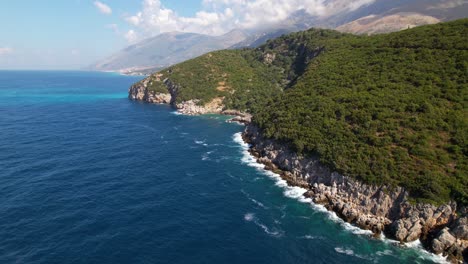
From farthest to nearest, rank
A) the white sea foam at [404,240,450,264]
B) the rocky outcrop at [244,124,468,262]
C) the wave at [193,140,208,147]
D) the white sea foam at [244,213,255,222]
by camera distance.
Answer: the wave at [193,140,208,147], the white sea foam at [244,213,255,222], the rocky outcrop at [244,124,468,262], the white sea foam at [404,240,450,264]

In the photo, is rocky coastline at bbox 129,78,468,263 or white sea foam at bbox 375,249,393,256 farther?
rocky coastline at bbox 129,78,468,263

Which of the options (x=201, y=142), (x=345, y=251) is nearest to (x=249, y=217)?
(x=345, y=251)

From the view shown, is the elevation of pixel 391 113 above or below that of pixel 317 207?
above

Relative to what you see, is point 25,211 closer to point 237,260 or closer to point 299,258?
point 237,260

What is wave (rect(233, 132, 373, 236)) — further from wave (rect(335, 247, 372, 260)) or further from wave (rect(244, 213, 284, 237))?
wave (rect(244, 213, 284, 237))

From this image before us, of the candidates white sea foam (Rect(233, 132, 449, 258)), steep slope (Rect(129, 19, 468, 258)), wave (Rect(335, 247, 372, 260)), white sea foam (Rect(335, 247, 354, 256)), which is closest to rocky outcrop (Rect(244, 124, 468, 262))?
steep slope (Rect(129, 19, 468, 258))

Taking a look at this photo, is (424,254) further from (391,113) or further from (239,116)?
(239,116)

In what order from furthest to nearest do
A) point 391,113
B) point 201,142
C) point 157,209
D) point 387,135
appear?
point 201,142
point 391,113
point 387,135
point 157,209

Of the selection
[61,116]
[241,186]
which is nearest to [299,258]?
[241,186]
